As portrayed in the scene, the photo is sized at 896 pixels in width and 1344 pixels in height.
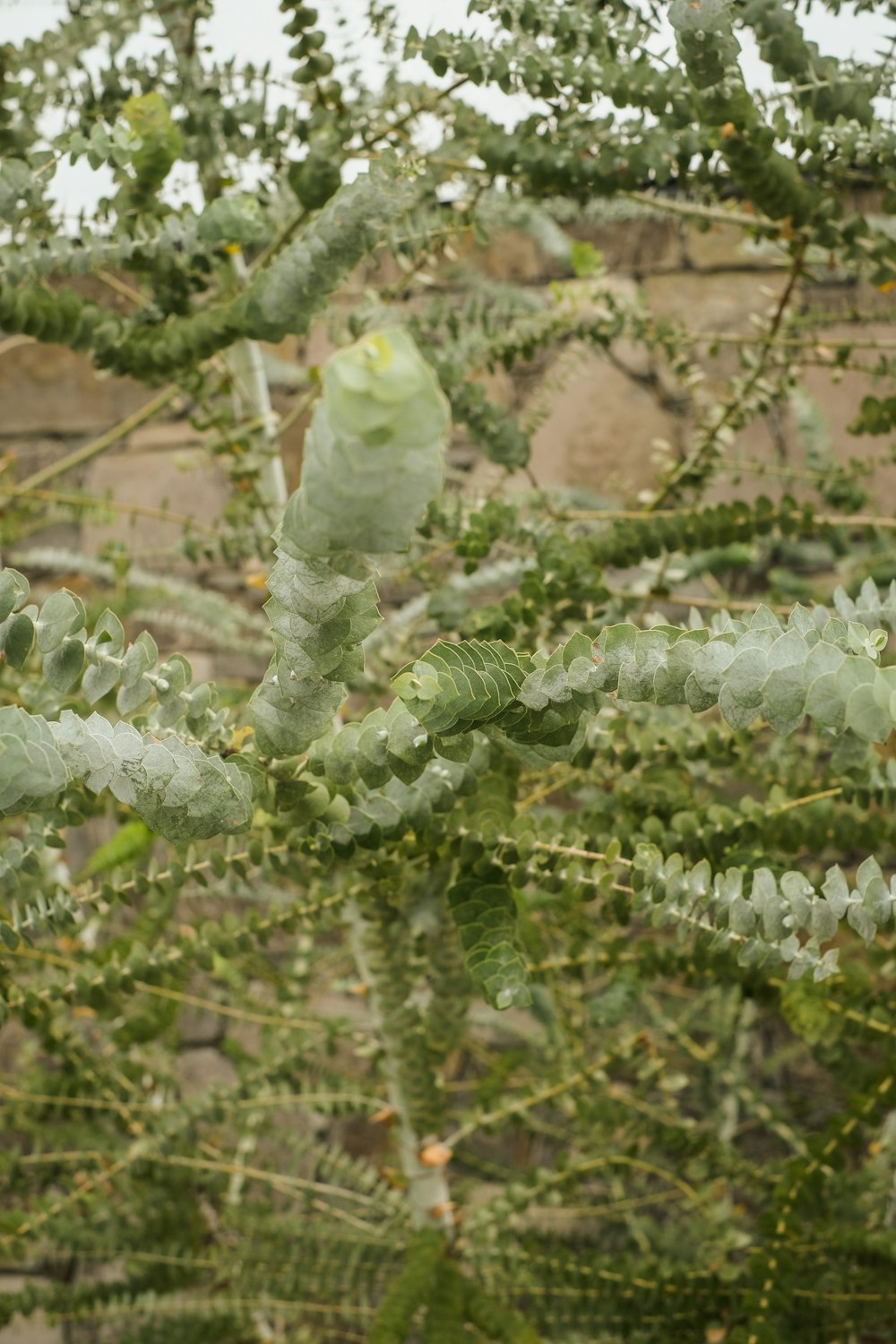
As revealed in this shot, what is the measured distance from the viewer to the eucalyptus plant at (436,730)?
44cm

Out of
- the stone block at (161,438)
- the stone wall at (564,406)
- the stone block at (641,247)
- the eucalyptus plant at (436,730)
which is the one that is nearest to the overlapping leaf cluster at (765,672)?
the eucalyptus plant at (436,730)

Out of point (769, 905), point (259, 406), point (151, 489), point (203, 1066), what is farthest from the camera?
point (151, 489)

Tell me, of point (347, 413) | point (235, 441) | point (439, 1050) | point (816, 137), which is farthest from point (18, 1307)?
point (816, 137)

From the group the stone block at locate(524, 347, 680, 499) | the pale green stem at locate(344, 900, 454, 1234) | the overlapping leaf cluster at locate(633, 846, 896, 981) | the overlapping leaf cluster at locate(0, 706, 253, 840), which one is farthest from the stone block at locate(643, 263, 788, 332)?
the overlapping leaf cluster at locate(0, 706, 253, 840)

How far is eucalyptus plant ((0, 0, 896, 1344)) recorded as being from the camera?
0.44 meters

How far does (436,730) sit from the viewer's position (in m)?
0.42

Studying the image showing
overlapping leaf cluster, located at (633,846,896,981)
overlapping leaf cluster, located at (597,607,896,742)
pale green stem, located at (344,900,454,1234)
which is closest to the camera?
overlapping leaf cluster, located at (597,607,896,742)

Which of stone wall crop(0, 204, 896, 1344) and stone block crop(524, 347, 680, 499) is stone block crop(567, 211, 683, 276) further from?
stone block crop(524, 347, 680, 499)

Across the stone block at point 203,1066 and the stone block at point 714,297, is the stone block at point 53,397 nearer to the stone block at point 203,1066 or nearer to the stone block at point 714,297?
the stone block at point 714,297

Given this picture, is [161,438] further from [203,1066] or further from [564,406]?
[203,1066]

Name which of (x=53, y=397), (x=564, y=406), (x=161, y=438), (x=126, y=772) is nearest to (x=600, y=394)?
(x=564, y=406)

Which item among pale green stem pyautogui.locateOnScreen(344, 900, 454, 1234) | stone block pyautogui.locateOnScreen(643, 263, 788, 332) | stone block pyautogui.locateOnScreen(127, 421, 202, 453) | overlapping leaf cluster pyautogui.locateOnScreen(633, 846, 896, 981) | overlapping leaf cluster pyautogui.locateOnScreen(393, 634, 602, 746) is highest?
stone block pyautogui.locateOnScreen(643, 263, 788, 332)

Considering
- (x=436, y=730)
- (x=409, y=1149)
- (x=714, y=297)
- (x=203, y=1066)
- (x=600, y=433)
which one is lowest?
(x=203, y=1066)

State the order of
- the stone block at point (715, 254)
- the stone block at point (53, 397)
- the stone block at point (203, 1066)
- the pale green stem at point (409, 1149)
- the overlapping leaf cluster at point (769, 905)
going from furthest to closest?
the stone block at point (53, 397) → the stone block at point (715, 254) → the stone block at point (203, 1066) → the pale green stem at point (409, 1149) → the overlapping leaf cluster at point (769, 905)
